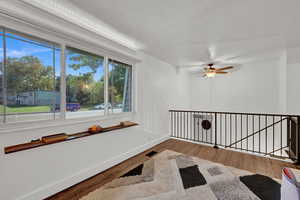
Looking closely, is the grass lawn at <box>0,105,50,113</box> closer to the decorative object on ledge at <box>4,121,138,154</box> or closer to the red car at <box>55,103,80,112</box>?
the red car at <box>55,103,80,112</box>

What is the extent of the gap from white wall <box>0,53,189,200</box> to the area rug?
49 cm

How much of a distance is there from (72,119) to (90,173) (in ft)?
3.14

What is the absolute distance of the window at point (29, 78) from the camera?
153 centimetres

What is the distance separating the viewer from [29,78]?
1.67 m

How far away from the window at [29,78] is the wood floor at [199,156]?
1.13 meters

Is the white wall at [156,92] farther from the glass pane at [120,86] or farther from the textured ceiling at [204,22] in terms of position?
the textured ceiling at [204,22]

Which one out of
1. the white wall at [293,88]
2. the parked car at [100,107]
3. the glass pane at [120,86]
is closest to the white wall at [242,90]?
the white wall at [293,88]

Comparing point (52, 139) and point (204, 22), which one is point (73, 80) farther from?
point (204, 22)

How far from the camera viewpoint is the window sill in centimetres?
148

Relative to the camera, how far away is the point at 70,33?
188cm

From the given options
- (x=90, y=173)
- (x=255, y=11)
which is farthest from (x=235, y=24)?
(x=90, y=173)

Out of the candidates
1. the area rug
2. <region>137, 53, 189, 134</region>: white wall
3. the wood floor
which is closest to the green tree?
the wood floor

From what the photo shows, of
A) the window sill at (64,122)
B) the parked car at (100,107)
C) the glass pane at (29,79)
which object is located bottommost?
the window sill at (64,122)

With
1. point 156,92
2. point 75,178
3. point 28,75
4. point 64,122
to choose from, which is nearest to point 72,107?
point 64,122
